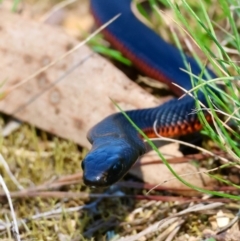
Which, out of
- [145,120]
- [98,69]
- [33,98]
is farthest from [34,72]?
[145,120]

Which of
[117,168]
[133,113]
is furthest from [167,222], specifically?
[133,113]

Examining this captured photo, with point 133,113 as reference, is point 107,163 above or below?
above

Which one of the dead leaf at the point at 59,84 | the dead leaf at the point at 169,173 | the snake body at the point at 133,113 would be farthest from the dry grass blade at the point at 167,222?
the dead leaf at the point at 59,84

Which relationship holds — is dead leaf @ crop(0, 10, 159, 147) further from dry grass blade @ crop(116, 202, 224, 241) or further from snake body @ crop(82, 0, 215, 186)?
dry grass blade @ crop(116, 202, 224, 241)

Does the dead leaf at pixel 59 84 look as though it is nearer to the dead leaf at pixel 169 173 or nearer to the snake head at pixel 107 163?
the dead leaf at pixel 169 173

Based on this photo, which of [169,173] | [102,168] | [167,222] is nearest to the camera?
[102,168]

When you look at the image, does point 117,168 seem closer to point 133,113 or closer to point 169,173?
point 169,173

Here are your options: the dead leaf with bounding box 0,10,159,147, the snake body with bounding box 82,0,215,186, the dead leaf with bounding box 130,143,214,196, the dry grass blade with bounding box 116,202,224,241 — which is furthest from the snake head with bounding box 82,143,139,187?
the dead leaf with bounding box 0,10,159,147
